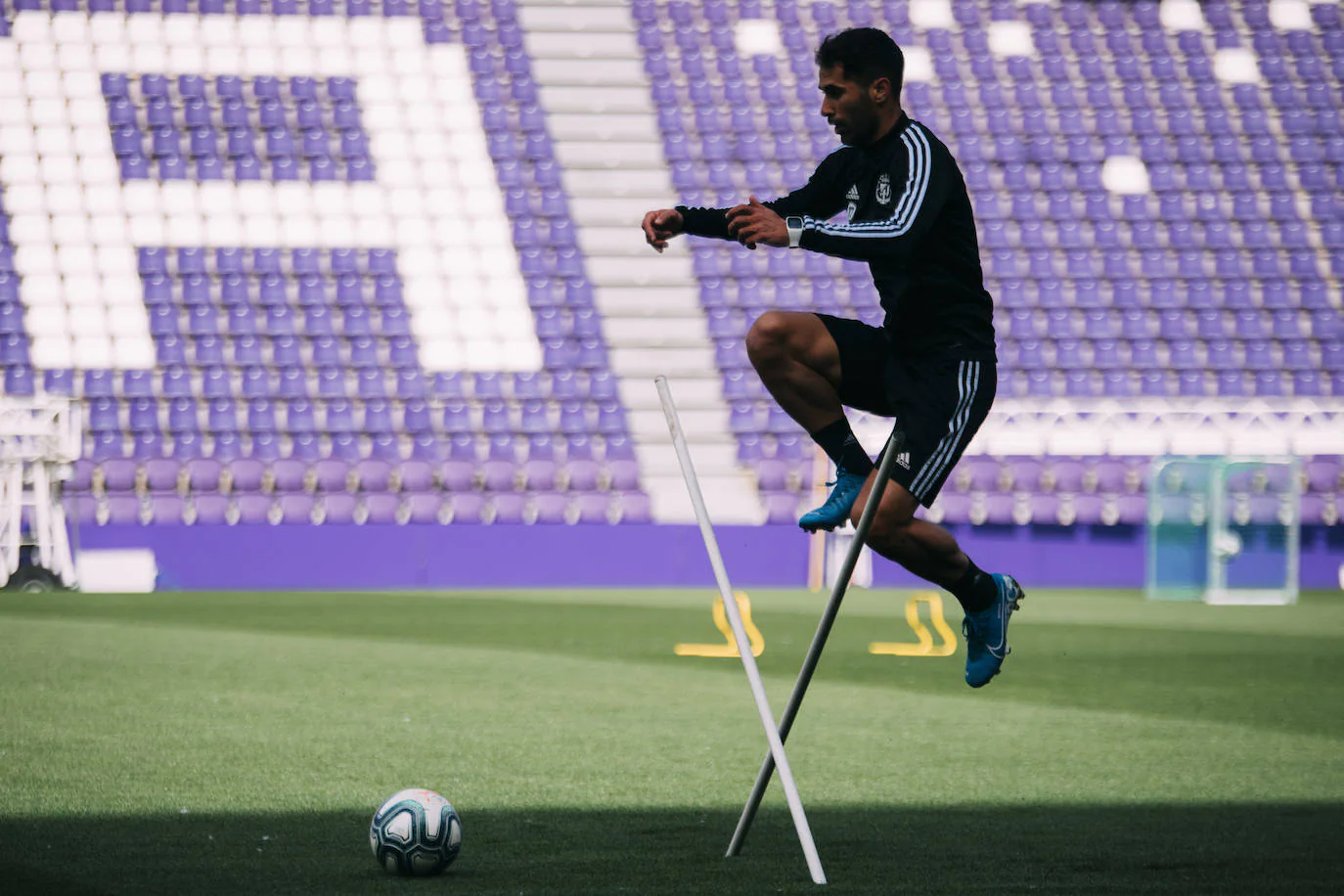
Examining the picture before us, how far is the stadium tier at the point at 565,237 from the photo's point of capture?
15.8m

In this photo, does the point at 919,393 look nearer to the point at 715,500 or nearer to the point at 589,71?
the point at 715,500

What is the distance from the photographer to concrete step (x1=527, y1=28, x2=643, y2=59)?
18.3m

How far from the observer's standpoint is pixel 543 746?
590 cm

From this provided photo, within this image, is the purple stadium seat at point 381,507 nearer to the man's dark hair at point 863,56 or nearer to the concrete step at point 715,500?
the concrete step at point 715,500

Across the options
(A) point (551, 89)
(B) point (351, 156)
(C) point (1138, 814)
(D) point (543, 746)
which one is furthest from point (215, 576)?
(C) point (1138, 814)

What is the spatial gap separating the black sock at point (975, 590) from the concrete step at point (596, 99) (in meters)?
14.6

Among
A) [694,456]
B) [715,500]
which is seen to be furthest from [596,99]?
[715,500]

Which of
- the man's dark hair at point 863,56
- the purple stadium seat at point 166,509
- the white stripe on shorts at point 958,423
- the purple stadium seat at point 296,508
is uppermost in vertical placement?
the man's dark hair at point 863,56

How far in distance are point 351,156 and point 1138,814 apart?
13669 millimetres

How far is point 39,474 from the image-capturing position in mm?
13789

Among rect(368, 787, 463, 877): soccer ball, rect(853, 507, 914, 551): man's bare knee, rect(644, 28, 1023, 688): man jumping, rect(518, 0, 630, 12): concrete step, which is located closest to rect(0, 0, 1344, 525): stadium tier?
rect(518, 0, 630, 12): concrete step

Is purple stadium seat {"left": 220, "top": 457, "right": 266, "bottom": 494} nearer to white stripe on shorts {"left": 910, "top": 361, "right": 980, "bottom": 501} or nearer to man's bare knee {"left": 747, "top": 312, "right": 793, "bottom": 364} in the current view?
man's bare knee {"left": 747, "top": 312, "right": 793, "bottom": 364}

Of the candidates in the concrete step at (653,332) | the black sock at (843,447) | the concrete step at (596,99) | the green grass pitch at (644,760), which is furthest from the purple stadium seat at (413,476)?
the black sock at (843,447)

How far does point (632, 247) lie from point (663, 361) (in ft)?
4.77
